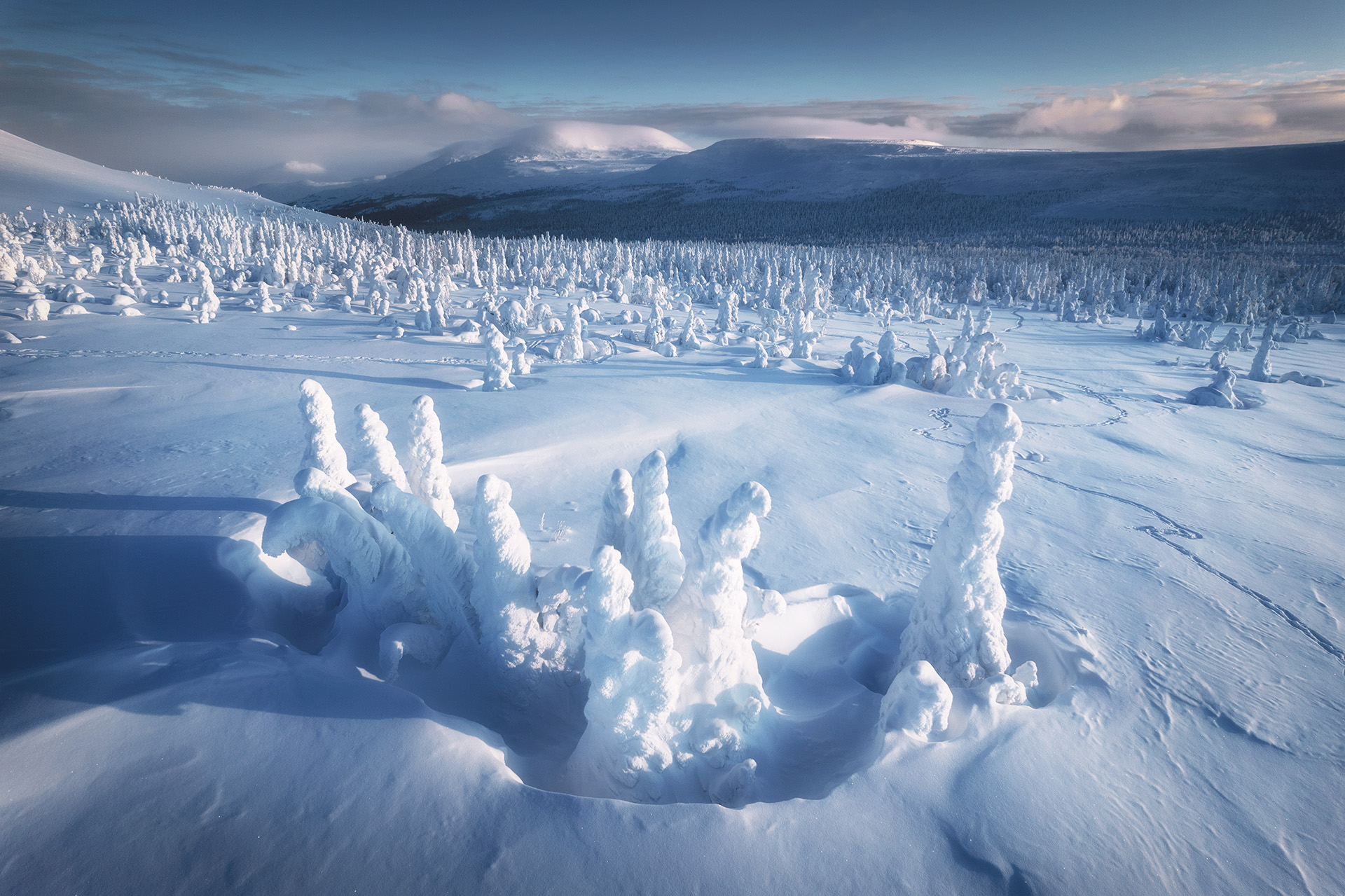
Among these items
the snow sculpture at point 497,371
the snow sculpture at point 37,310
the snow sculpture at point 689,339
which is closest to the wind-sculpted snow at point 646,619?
the snow sculpture at point 497,371

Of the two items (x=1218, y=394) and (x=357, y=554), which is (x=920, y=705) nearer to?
(x=357, y=554)

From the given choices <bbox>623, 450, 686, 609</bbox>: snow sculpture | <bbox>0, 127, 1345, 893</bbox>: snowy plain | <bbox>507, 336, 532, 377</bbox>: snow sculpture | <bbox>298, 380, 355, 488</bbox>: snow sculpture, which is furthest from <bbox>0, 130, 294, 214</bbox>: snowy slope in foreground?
<bbox>623, 450, 686, 609</bbox>: snow sculpture

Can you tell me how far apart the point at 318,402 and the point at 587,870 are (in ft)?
12.9

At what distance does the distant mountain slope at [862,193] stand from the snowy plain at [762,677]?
59.2 meters

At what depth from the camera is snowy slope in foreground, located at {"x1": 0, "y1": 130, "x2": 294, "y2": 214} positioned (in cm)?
4362

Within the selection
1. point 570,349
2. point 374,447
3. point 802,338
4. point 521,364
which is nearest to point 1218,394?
point 802,338

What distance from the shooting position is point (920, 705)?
311 cm

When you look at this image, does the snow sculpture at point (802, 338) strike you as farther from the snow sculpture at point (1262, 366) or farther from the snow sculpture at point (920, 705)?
the snow sculpture at point (920, 705)

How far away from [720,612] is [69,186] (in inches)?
2759

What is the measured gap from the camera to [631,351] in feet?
46.4

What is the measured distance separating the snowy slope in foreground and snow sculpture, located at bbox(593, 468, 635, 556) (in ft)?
192

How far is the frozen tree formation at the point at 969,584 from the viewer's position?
12.0 ft

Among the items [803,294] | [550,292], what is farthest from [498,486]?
[550,292]

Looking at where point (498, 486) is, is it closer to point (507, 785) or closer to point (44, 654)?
point (507, 785)
